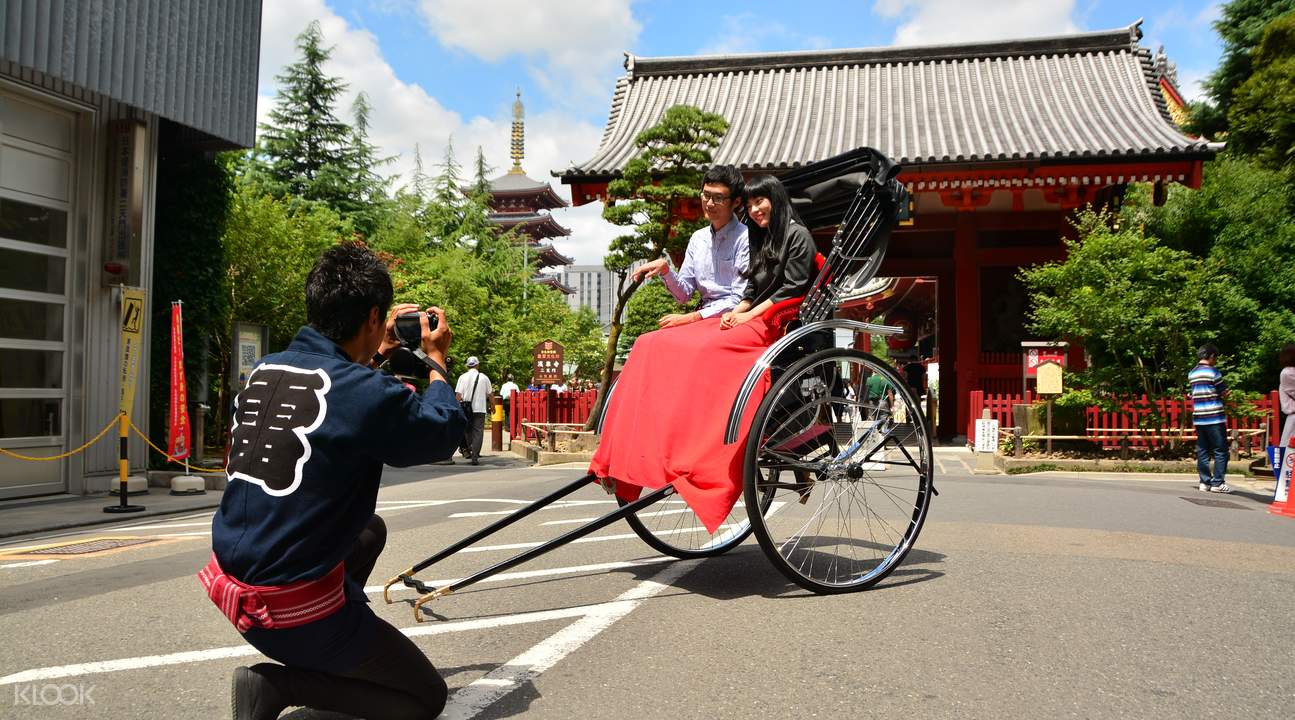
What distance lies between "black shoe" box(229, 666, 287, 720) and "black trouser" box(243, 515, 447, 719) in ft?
0.21

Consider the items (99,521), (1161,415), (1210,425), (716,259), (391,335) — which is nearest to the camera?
(391,335)

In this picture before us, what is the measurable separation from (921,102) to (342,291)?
18002 millimetres

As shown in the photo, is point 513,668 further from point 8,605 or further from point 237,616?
point 8,605

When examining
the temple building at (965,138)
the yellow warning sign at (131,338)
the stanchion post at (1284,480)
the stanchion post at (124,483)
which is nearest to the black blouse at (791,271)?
the stanchion post at (1284,480)

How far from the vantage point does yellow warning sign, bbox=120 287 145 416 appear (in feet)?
31.2

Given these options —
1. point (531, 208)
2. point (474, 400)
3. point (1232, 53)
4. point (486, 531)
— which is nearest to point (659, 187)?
point (474, 400)

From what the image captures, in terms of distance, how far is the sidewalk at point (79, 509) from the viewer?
281 inches

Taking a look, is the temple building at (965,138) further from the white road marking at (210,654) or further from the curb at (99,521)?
the white road marking at (210,654)

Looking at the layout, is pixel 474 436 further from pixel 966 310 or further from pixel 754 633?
pixel 754 633

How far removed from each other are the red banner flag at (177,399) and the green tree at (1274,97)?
1575 centimetres

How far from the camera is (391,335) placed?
2.81 meters

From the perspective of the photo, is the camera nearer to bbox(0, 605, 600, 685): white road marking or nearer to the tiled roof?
bbox(0, 605, 600, 685): white road marking

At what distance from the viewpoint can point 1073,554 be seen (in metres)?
4.92

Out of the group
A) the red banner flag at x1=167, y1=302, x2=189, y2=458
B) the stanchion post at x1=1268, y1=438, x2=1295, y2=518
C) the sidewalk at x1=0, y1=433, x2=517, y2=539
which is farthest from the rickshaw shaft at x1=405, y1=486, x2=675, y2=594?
the red banner flag at x1=167, y1=302, x2=189, y2=458
